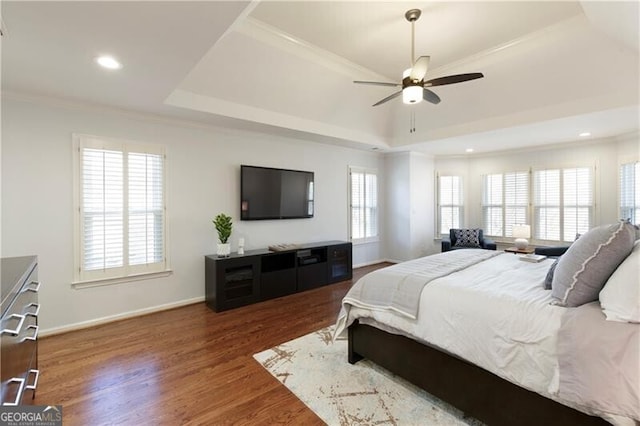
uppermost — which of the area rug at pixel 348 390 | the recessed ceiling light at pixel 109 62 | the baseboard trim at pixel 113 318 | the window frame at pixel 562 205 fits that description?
the recessed ceiling light at pixel 109 62

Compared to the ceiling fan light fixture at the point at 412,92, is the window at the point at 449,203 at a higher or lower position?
lower

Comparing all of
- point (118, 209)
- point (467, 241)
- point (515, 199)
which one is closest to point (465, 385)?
point (118, 209)

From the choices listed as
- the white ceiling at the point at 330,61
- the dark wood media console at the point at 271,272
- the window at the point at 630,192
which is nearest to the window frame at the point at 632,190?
the window at the point at 630,192

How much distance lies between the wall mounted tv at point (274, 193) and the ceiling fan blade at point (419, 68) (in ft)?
8.87

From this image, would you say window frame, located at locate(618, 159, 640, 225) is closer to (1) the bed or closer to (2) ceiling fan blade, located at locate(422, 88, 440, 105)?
(1) the bed

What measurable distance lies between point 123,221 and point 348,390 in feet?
10.5

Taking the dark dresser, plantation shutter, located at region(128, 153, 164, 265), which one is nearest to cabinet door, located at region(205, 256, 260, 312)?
plantation shutter, located at region(128, 153, 164, 265)

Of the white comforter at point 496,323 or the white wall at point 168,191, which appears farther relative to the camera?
the white wall at point 168,191

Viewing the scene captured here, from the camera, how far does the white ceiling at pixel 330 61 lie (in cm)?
198

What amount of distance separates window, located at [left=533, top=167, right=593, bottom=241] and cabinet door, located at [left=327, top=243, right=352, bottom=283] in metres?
3.87

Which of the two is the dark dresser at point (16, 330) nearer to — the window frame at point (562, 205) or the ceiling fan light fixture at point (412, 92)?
the ceiling fan light fixture at point (412, 92)

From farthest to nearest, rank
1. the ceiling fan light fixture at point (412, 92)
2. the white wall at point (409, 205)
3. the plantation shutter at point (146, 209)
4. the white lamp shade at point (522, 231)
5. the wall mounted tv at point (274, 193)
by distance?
the white wall at point (409, 205)
the white lamp shade at point (522, 231)
the wall mounted tv at point (274, 193)
the plantation shutter at point (146, 209)
the ceiling fan light fixture at point (412, 92)

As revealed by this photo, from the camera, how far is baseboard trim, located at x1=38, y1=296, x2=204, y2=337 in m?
3.25

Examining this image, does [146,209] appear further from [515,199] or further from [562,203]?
[562,203]
